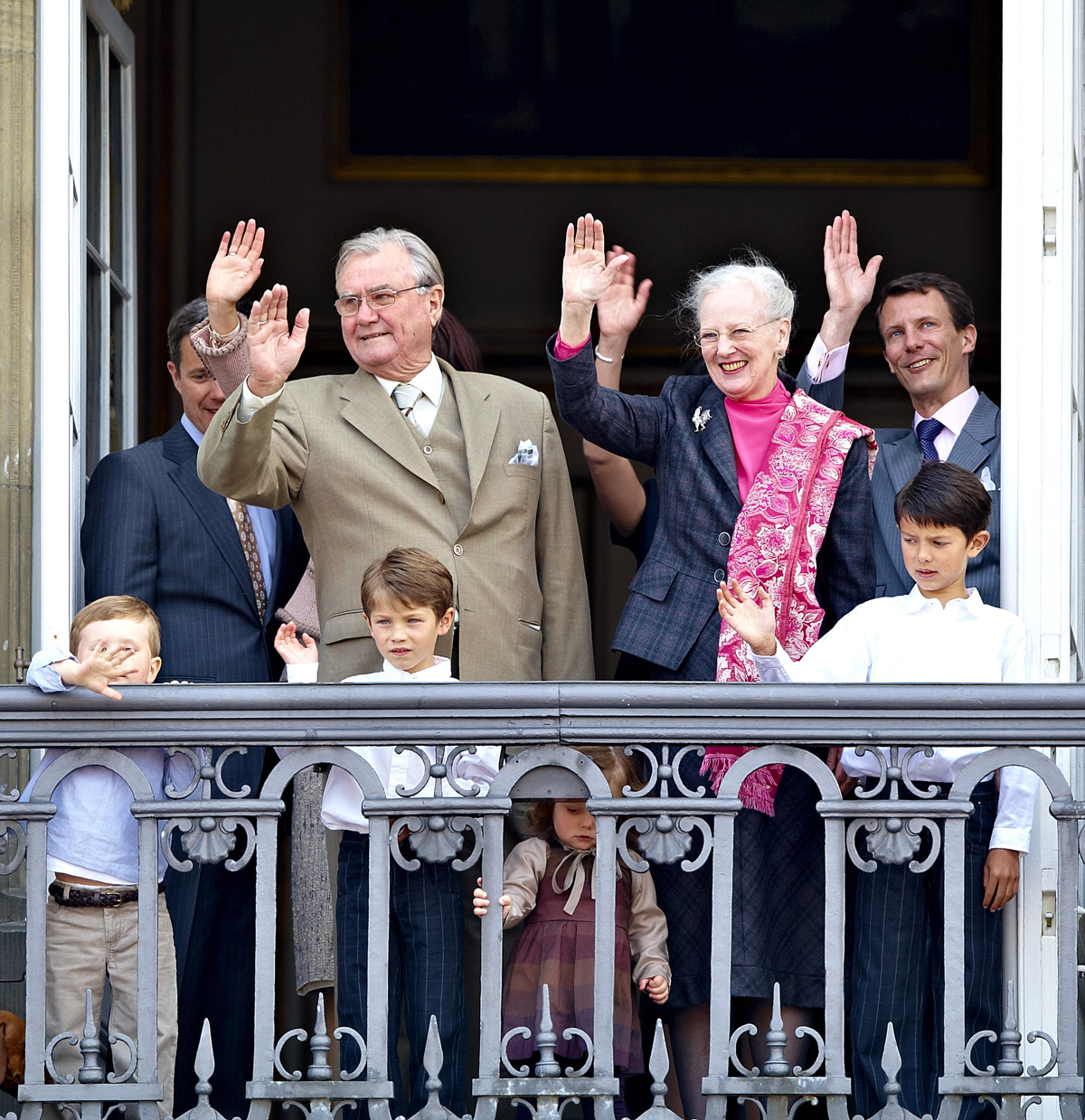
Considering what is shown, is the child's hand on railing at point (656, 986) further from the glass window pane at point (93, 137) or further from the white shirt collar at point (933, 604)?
the glass window pane at point (93, 137)

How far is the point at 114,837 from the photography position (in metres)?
3.83

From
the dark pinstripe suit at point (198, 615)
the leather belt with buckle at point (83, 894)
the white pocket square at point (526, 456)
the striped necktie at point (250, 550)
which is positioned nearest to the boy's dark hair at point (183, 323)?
the dark pinstripe suit at point (198, 615)

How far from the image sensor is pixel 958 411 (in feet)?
15.1

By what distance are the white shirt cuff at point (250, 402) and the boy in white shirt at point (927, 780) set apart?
1.09 meters

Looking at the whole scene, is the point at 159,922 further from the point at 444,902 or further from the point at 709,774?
the point at 709,774

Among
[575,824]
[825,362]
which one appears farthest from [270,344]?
[825,362]

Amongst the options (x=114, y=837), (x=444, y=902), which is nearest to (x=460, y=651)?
(x=444, y=902)

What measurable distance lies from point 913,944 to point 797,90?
16.3 feet

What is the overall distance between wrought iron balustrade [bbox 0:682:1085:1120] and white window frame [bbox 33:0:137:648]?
32.6 inches

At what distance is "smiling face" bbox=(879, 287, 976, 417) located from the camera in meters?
4.66

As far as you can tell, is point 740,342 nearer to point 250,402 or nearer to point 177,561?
point 250,402

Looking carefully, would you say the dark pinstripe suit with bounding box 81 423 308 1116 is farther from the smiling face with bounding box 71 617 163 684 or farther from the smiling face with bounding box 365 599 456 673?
the smiling face with bounding box 365 599 456 673

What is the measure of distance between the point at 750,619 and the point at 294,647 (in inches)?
50.2

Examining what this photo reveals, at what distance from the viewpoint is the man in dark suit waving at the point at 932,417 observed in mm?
4410
